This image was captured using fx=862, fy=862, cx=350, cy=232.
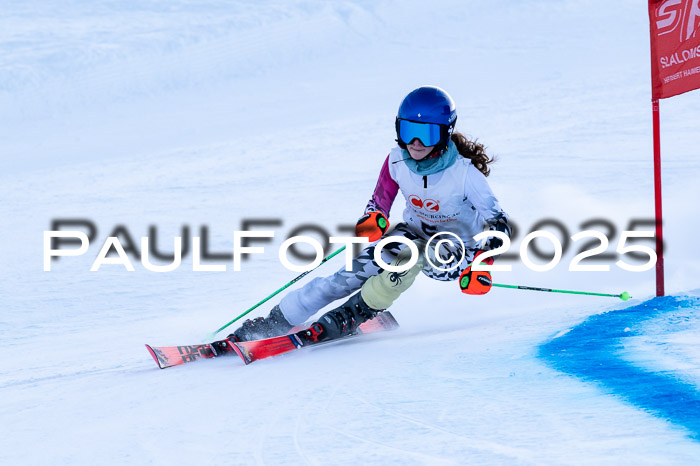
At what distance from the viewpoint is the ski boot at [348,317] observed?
15.1 ft

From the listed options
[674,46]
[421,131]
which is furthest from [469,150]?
[674,46]

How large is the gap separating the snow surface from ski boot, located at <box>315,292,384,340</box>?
6.1 inches

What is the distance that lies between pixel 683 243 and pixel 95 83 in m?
11.1

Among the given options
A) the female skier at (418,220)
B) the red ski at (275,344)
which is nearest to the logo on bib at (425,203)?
the female skier at (418,220)

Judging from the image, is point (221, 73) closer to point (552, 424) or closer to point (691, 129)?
point (691, 129)

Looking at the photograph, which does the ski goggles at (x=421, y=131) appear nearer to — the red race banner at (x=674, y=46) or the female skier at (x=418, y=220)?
the female skier at (x=418, y=220)

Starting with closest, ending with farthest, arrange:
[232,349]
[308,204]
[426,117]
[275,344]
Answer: [426,117], [275,344], [232,349], [308,204]

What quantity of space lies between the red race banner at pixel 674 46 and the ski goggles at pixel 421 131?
1323 millimetres

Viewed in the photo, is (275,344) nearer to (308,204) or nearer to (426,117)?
(426,117)

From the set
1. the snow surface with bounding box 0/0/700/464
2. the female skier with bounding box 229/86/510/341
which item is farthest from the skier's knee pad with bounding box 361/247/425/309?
the snow surface with bounding box 0/0/700/464

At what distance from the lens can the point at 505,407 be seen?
310 cm

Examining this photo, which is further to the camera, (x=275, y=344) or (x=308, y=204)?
(x=308, y=204)

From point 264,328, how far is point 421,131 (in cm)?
138

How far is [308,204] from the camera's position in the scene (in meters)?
8.22
